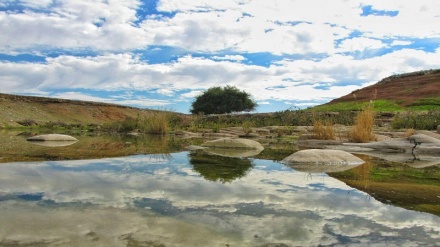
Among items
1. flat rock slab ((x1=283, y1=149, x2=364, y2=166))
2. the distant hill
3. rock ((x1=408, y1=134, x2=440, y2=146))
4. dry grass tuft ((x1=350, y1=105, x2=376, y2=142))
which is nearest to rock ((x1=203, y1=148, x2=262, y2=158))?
flat rock slab ((x1=283, y1=149, x2=364, y2=166))

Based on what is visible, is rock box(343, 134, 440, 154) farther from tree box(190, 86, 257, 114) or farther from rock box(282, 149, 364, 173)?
tree box(190, 86, 257, 114)

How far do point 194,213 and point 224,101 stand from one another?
38546mm

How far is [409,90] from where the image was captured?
3747 centimetres

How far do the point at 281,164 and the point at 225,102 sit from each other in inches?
1376

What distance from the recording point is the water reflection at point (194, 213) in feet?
8.56

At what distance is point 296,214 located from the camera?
330 centimetres

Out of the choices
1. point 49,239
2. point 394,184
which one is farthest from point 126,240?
point 394,184

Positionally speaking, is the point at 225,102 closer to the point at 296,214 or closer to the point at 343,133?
the point at 343,133

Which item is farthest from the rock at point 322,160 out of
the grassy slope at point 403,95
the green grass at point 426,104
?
the green grass at point 426,104

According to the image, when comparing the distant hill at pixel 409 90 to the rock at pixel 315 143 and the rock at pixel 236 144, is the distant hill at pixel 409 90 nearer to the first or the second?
the rock at pixel 315 143

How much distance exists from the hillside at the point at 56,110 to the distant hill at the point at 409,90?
24117mm

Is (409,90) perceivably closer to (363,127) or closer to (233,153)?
(363,127)

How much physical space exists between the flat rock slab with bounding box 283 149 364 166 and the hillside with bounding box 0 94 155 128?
117ft

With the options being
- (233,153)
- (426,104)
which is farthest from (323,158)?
(426,104)
